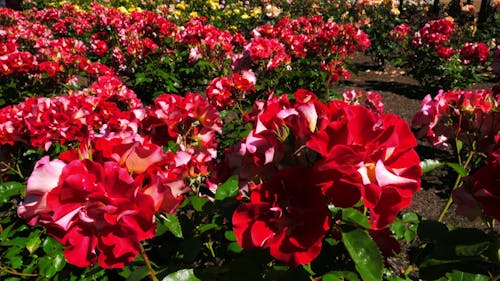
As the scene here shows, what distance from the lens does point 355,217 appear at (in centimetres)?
93

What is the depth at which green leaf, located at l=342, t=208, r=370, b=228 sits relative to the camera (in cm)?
92

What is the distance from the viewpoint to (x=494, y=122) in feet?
4.76

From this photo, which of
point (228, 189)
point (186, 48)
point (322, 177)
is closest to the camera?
point (322, 177)

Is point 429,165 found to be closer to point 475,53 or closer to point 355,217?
point 355,217

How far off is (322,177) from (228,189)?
48 centimetres

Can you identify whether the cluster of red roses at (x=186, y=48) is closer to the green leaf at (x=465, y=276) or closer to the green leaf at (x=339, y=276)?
the green leaf at (x=339, y=276)

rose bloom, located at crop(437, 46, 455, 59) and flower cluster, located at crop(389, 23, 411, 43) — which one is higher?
rose bloom, located at crop(437, 46, 455, 59)

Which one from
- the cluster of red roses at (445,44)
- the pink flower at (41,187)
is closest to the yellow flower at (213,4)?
the cluster of red roses at (445,44)

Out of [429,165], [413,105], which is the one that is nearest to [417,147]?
[413,105]

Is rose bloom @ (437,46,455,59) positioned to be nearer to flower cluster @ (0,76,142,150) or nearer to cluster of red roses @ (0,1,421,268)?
flower cluster @ (0,76,142,150)

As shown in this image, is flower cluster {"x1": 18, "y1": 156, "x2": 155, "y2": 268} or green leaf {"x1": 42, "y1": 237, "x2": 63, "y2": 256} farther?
green leaf {"x1": 42, "y1": 237, "x2": 63, "y2": 256}

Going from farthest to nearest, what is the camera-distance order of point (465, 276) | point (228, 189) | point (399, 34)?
point (399, 34) → point (228, 189) → point (465, 276)

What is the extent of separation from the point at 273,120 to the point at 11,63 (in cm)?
361

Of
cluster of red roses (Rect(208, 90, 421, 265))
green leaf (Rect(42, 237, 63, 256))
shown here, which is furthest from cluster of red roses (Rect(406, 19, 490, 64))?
green leaf (Rect(42, 237, 63, 256))
